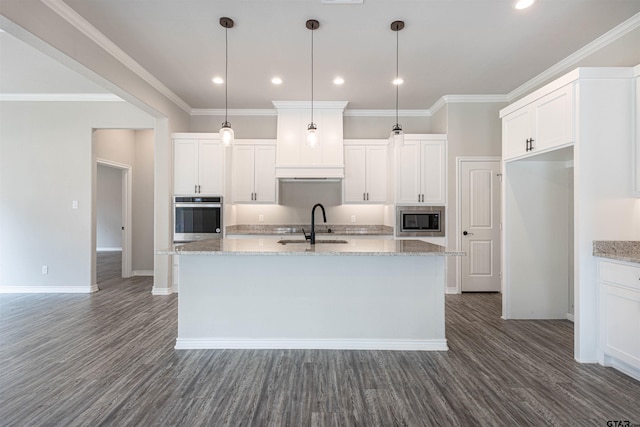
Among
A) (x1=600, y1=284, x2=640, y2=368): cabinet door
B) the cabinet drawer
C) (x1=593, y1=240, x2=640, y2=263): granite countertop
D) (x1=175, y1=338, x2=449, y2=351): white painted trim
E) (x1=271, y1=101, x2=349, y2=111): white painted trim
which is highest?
(x1=271, y1=101, x2=349, y2=111): white painted trim

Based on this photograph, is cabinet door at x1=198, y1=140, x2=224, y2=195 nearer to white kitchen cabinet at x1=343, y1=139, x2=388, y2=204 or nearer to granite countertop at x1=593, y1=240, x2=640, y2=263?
white kitchen cabinet at x1=343, y1=139, x2=388, y2=204

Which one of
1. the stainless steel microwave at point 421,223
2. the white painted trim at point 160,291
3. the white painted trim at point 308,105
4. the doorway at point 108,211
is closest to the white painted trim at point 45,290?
the white painted trim at point 160,291

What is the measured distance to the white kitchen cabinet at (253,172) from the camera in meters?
5.13

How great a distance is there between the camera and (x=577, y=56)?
137 inches

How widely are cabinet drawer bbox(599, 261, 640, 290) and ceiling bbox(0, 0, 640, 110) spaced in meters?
2.06

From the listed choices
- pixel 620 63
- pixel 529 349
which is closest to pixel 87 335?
pixel 529 349

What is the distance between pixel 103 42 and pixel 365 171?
3.73 m

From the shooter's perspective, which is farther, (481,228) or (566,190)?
(481,228)

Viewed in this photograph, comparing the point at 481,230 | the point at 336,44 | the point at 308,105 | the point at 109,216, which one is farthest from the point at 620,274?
the point at 109,216

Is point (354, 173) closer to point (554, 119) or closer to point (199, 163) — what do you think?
point (199, 163)

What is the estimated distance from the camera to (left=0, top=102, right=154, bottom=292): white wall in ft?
15.6

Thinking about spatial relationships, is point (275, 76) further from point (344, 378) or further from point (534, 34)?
point (344, 378)

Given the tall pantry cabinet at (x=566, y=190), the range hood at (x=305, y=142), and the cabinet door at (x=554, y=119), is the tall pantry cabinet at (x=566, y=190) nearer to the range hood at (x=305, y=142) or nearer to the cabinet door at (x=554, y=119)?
the cabinet door at (x=554, y=119)

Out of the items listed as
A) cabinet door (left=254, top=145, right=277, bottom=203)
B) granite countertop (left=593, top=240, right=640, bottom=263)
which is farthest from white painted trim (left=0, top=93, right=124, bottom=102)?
granite countertop (left=593, top=240, right=640, bottom=263)
